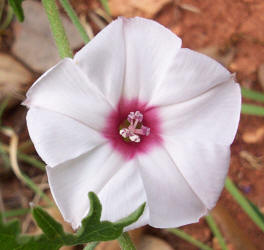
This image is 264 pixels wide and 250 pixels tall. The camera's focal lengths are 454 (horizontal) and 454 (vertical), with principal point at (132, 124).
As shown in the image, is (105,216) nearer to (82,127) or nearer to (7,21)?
(82,127)

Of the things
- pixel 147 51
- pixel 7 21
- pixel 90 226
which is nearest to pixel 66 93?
pixel 147 51

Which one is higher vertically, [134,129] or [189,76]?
[189,76]

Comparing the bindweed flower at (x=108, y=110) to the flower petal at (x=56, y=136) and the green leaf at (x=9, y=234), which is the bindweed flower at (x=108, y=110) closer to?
the flower petal at (x=56, y=136)

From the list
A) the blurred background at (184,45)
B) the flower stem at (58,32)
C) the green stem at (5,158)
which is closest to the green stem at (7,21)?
the blurred background at (184,45)

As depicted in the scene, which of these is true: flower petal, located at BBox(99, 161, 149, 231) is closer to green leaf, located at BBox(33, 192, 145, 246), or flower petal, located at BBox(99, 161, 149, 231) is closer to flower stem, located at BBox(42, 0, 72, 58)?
green leaf, located at BBox(33, 192, 145, 246)

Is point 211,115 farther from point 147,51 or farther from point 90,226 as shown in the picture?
point 90,226

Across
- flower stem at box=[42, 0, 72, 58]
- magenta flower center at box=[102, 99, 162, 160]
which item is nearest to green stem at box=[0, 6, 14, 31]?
flower stem at box=[42, 0, 72, 58]
